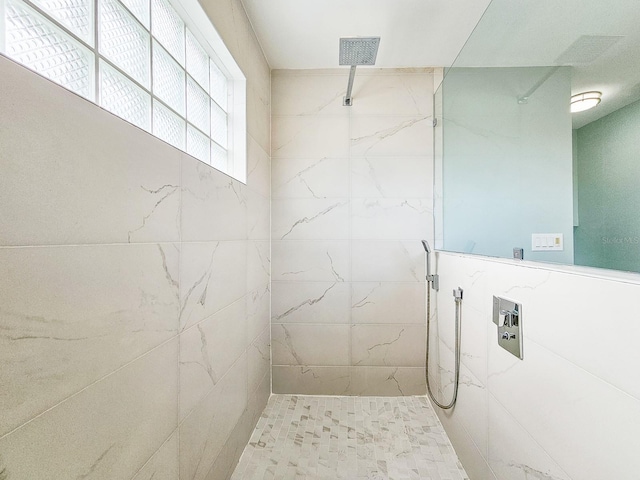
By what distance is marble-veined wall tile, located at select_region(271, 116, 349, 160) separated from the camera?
2.34 meters

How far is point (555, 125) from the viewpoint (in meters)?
1.12

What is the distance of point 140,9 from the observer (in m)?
1.04

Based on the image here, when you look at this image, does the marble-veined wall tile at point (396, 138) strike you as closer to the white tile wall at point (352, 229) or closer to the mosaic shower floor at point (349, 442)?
the white tile wall at point (352, 229)

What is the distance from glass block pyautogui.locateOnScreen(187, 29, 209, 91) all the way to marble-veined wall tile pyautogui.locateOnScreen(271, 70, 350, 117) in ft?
2.80

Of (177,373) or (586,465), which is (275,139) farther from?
(586,465)

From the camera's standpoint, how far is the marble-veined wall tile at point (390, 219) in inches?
91.5

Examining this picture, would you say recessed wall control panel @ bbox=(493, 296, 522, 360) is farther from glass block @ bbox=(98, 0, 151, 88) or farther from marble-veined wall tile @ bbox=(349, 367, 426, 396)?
glass block @ bbox=(98, 0, 151, 88)

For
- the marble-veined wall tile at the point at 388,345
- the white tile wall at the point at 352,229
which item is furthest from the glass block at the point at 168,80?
the marble-veined wall tile at the point at 388,345

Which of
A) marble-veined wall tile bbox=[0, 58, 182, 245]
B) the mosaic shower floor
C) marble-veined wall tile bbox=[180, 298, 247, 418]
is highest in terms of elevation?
marble-veined wall tile bbox=[0, 58, 182, 245]

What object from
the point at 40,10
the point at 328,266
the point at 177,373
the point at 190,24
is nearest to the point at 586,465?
the point at 177,373

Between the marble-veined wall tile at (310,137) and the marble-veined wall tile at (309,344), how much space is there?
46.3 inches

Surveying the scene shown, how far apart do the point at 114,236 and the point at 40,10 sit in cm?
47

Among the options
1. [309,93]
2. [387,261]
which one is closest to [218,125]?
[309,93]

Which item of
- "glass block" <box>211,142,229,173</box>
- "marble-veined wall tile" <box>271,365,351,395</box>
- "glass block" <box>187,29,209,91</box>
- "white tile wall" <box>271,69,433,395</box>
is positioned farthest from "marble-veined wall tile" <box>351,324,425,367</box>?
"glass block" <box>187,29,209,91</box>
